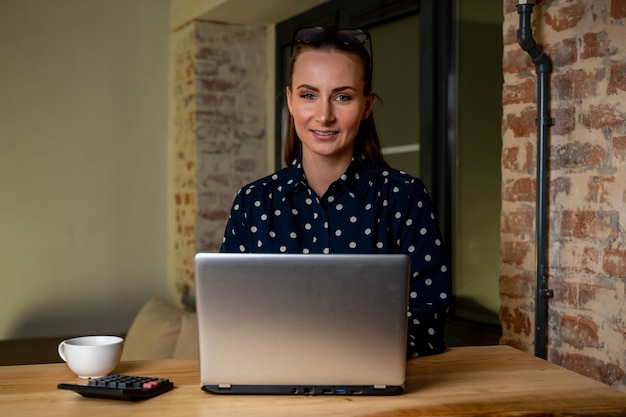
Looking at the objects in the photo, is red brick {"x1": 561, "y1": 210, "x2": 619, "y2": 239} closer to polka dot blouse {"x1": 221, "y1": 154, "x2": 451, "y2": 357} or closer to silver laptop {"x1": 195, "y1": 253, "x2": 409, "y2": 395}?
polka dot blouse {"x1": 221, "y1": 154, "x2": 451, "y2": 357}

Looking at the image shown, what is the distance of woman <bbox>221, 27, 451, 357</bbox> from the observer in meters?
2.04

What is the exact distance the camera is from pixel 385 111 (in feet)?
12.3

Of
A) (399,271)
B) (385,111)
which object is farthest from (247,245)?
(385,111)

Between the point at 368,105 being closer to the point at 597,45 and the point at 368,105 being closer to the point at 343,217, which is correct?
the point at 343,217

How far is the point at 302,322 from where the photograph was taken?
154 cm

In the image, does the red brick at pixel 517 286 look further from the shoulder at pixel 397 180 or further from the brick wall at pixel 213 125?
the brick wall at pixel 213 125

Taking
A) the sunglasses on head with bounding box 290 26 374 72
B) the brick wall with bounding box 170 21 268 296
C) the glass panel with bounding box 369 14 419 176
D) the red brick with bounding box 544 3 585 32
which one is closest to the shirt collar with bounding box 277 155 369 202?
the sunglasses on head with bounding box 290 26 374 72

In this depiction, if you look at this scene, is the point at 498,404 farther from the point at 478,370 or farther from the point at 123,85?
the point at 123,85

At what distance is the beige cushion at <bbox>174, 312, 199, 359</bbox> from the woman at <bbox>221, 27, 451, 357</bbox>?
1.67 metres

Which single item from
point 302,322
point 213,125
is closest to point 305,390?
point 302,322

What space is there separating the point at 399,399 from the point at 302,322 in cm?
22

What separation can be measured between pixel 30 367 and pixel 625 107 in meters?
1.54

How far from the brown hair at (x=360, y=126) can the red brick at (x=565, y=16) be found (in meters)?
0.62

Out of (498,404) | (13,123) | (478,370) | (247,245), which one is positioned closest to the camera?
→ (498,404)
